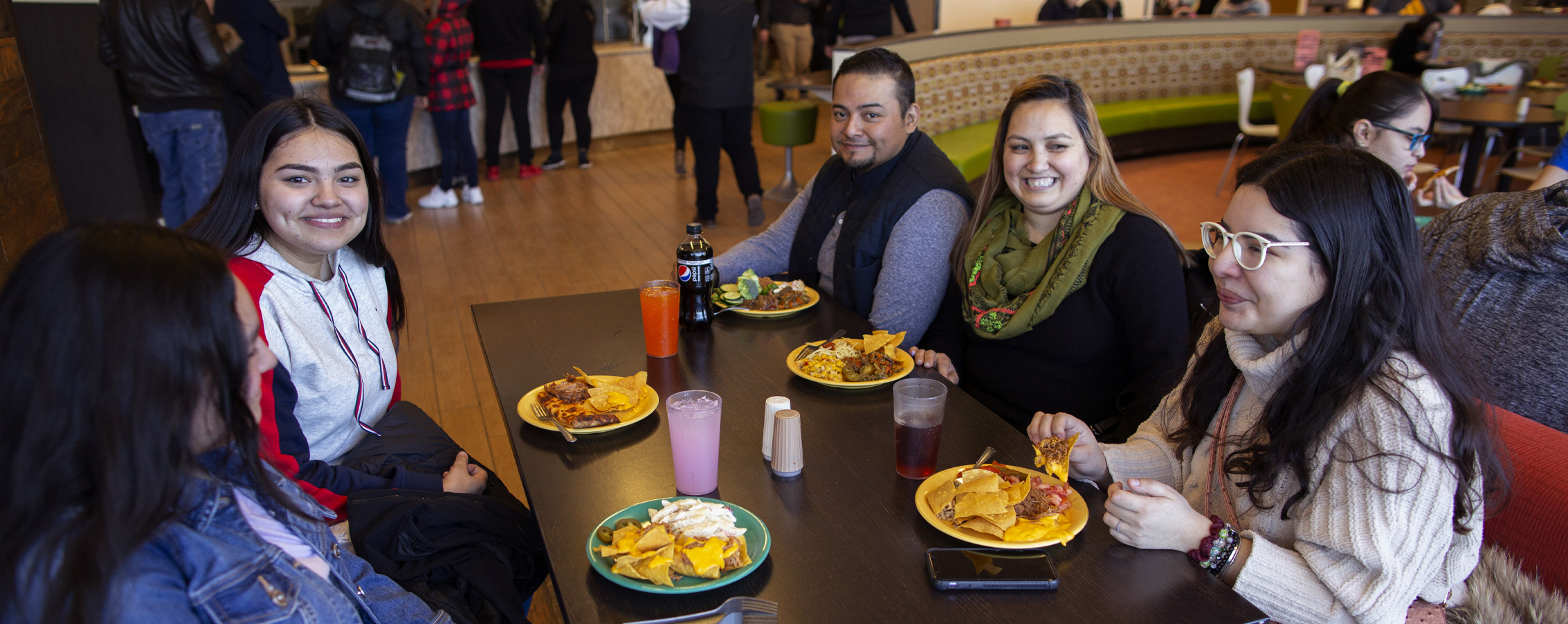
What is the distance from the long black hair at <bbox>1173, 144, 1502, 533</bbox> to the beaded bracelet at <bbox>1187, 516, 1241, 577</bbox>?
11 centimetres

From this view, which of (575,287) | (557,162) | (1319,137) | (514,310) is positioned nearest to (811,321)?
(514,310)

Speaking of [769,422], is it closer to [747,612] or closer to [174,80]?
[747,612]

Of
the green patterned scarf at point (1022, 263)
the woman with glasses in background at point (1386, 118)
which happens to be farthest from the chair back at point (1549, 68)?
the green patterned scarf at point (1022, 263)

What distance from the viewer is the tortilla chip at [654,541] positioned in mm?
1113

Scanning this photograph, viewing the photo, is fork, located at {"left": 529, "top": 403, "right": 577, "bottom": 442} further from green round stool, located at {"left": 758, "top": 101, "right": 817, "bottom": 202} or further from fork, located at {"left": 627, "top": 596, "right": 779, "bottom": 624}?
green round stool, located at {"left": 758, "top": 101, "right": 817, "bottom": 202}

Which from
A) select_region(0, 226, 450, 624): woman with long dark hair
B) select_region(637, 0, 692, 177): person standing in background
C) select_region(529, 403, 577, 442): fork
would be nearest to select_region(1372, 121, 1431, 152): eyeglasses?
select_region(529, 403, 577, 442): fork

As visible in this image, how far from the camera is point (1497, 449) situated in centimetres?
122

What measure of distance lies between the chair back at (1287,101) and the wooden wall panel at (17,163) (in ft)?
19.9

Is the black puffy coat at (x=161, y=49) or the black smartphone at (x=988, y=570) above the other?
the black puffy coat at (x=161, y=49)

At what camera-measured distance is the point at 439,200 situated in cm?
591

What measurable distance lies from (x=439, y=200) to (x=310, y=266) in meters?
4.47

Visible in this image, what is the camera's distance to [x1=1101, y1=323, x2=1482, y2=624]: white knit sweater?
3.51ft

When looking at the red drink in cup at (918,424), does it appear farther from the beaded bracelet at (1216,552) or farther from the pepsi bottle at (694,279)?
the pepsi bottle at (694,279)

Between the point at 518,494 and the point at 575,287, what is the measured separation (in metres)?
1.77
